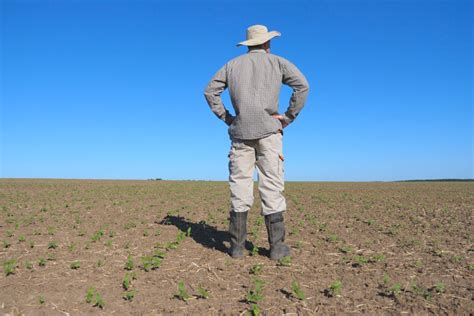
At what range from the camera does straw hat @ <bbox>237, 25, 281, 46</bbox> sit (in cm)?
570

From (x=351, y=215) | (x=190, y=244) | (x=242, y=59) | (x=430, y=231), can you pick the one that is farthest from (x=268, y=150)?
(x=351, y=215)

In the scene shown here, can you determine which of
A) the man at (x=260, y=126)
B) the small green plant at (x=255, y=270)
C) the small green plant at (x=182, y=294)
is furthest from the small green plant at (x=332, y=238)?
the small green plant at (x=182, y=294)

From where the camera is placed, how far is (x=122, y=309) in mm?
3996

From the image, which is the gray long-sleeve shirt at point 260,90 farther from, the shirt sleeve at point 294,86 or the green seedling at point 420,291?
the green seedling at point 420,291

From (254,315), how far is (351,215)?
24.7ft

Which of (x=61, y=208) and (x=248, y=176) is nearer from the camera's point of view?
(x=248, y=176)

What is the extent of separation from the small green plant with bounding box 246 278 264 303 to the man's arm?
7.78 feet

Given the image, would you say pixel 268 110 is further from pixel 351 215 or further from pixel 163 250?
pixel 351 215

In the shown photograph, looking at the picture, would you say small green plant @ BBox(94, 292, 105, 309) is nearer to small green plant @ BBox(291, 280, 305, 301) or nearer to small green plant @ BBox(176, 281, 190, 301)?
small green plant @ BBox(176, 281, 190, 301)

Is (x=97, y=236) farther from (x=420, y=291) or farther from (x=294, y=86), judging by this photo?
(x=420, y=291)

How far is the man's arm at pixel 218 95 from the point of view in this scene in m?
5.86

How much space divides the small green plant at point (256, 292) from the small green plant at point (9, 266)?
303 cm

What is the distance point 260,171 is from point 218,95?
4.11ft

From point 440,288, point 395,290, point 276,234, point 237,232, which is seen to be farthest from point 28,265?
point 440,288
